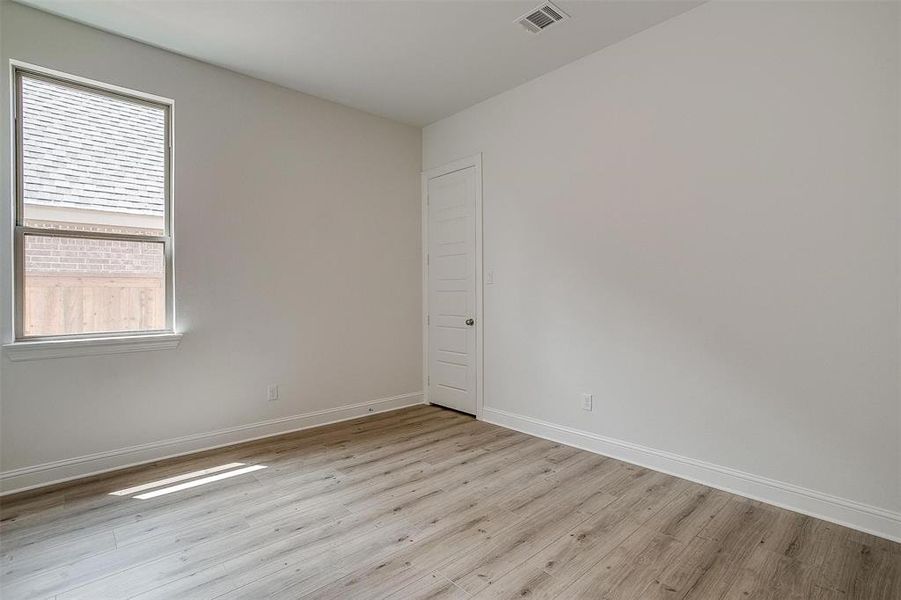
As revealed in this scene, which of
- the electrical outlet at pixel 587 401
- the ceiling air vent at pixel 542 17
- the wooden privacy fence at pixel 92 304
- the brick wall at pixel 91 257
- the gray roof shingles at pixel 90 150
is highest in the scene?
the ceiling air vent at pixel 542 17

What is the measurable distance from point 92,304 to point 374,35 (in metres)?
2.75

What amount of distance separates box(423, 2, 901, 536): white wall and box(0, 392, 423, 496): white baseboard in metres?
1.86

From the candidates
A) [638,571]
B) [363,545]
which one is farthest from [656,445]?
[363,545]

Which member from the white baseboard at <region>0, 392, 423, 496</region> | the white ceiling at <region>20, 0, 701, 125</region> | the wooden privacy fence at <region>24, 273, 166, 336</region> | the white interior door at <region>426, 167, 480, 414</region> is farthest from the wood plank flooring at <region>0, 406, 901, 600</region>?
the white ceiling at <region>20, 0, 701, 125</region>

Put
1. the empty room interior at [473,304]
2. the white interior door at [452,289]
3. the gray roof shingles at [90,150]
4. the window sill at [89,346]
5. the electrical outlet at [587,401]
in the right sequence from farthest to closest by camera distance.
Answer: the white interior door at [452,289], the electrical outlet at [587,401], the gray roof shingles at [90,150], the window sill at [89,346], the empty room interior at [473,304]

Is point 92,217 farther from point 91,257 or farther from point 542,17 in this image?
point 542,17

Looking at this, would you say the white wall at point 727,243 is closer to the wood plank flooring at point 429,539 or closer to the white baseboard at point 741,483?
the white baseboard at point 741,483

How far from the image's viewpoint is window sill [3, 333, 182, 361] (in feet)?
8.75

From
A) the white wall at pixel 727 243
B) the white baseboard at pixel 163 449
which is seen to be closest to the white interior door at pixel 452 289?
the white wall at pixel 727 243

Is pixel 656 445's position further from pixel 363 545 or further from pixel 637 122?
pixel 637 122

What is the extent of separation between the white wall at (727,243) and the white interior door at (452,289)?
63cm

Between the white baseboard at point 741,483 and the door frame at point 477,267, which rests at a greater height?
the door frame at point 477,267

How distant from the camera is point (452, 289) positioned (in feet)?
14.8

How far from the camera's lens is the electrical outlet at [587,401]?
3348mm
